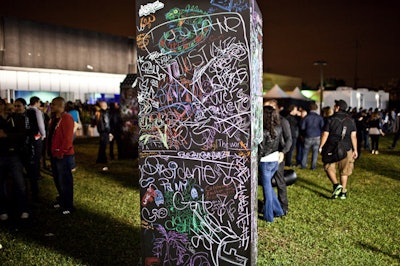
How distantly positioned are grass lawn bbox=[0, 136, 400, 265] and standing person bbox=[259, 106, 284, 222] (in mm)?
319

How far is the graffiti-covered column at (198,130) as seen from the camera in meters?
4.01

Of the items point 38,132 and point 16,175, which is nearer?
point 16,175

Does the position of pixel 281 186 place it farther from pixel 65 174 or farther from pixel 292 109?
pixel 292 109

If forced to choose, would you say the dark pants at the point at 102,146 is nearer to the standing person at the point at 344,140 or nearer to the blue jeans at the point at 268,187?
the standing person at the point at 344,140

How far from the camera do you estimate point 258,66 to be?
14.9 ft

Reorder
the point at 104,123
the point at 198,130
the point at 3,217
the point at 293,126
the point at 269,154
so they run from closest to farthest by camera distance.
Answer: the point at 198,130 → the point at 269,154 → the point at 3,217 → the point at 293,126 → the point at 104,123

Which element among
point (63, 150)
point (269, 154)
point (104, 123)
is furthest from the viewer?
point (104, 123)

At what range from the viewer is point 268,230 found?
665 centimetres

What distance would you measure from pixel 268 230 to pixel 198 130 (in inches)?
125

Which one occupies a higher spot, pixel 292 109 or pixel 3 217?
pixel 292 109

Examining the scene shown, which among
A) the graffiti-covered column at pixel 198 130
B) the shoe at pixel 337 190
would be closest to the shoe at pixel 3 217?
the graffiti-covered column at pixel 198 130

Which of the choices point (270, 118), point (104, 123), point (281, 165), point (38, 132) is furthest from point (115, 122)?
point (270, 118)

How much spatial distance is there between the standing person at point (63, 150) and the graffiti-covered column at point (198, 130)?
11.9ft

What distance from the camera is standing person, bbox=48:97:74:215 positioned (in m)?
7.48
